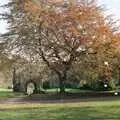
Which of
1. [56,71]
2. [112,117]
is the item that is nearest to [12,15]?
[56,71]

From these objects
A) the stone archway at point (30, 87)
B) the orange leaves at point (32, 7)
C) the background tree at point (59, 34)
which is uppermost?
the orange leaves at point (32, 7)

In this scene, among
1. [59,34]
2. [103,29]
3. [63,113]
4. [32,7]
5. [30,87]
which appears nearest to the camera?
[63,113]

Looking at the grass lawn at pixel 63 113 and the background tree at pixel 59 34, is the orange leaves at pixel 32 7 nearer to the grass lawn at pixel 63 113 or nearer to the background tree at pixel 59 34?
the background tree at pixel 59 34

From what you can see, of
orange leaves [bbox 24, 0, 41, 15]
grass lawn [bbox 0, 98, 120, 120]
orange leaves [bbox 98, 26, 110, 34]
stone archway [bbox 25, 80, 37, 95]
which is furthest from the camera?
stone archway [bbox 25, 80, 37, 95]

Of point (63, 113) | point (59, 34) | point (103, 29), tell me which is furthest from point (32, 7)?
point (63, 113)

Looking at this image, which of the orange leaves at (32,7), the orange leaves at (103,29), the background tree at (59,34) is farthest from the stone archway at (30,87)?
the orange leaves at (103,29)

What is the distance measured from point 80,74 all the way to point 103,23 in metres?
5.72

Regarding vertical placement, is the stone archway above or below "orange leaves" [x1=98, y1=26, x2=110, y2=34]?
below

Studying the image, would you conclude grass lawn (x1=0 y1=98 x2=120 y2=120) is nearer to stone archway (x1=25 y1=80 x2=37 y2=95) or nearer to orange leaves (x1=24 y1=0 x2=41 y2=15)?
orange leaves (x1=24 y1=0 x2=41 y2=15)

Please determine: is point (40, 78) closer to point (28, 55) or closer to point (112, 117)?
point (28, 55)

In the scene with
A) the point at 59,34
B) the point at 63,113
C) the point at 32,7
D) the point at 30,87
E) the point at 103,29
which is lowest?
the point at 63,113

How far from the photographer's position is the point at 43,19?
4572 cm

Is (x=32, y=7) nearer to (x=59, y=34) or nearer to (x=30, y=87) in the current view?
(x=59, y=34)

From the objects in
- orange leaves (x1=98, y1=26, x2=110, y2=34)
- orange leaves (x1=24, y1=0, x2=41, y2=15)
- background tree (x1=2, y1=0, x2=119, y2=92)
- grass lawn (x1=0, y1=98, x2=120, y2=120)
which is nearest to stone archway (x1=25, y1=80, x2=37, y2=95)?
background tree (x1=2, y1=0, x2=119, y2=92)
